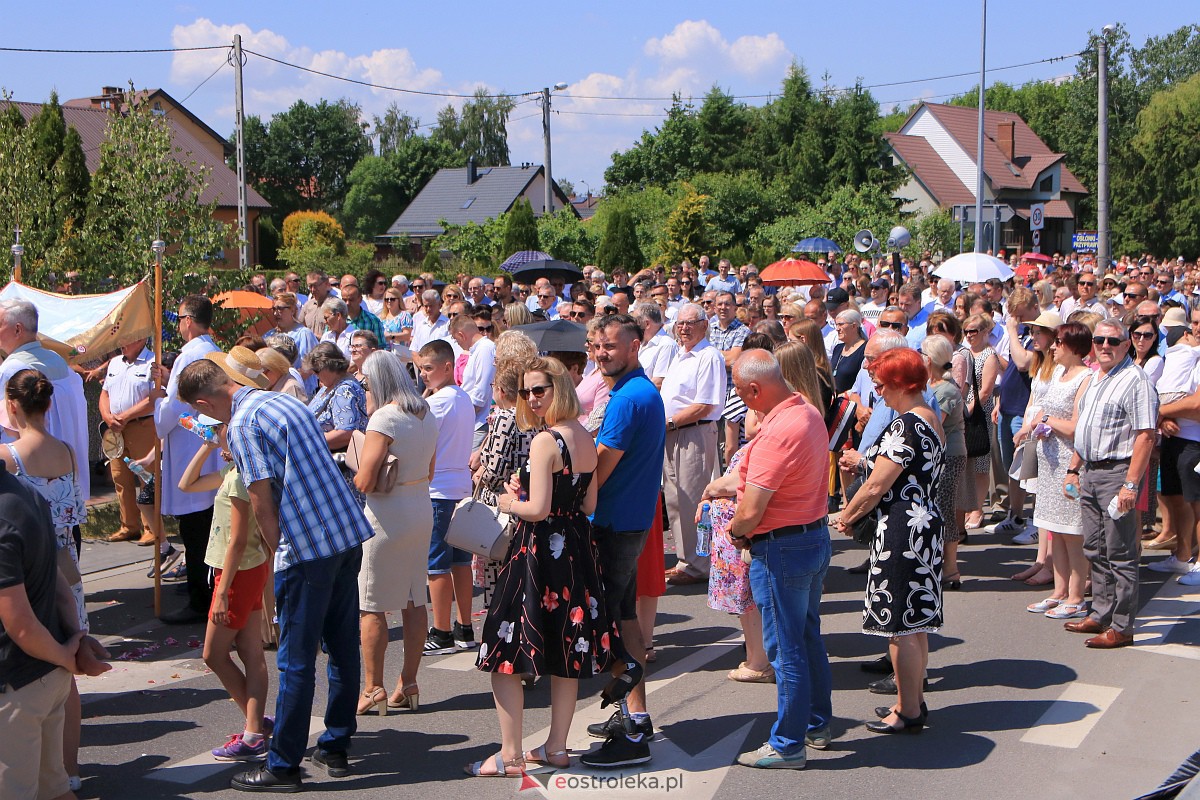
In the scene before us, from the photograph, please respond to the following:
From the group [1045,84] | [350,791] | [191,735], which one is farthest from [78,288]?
[1045,84]

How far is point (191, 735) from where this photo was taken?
5742 millimetres

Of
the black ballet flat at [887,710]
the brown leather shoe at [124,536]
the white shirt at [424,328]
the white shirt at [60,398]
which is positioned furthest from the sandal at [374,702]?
the white shirt at [424,328]

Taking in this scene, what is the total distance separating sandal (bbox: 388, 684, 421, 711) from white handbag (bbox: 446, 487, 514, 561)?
0.81m

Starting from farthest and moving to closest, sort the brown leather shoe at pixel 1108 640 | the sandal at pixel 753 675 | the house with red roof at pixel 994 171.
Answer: the house with red roof at pixel 994 171, the brown leather shoe at pixel 1108 640, the sandal at pixel 753 675

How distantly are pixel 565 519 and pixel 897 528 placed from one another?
1.60 meters

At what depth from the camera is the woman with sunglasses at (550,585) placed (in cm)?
497

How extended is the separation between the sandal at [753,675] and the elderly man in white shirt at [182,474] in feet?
11.0

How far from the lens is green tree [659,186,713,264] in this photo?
3469cm

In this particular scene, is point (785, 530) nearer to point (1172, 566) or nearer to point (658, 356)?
point (658, 356)

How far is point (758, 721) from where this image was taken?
5.87m

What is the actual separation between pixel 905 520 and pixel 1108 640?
237 cm

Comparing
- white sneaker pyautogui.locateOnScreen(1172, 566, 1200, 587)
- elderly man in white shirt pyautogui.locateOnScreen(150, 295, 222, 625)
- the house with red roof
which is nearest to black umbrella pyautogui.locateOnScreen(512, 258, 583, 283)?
elderly man in white shirt pyautogui.locateOnScreen(150, 295, 222, 625)

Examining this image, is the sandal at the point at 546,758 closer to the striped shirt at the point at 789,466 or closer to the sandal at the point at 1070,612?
the striped shirt at the point at 789,466

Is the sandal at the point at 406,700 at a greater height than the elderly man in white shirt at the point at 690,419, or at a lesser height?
lesser
